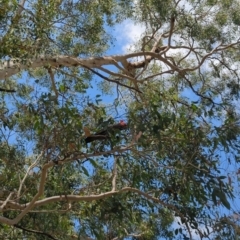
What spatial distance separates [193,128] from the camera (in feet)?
17.3

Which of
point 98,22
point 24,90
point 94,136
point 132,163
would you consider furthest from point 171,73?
point 94,136

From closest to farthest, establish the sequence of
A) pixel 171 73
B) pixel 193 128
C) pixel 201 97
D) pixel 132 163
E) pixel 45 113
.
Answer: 1. pixel 45 113
2. pixel 193 128
3. pixel 132 163
4. pixel 201 97
5. pixel 171 73

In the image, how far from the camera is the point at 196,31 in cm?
798

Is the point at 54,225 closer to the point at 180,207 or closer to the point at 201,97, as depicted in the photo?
the point at 180,207

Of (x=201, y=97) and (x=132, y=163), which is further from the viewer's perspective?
(x=201, y=97)

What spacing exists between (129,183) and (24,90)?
252 cm

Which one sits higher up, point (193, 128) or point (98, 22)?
point (98, 22)

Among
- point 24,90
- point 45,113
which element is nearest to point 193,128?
point 45,113

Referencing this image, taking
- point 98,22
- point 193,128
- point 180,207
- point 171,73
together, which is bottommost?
point 180,207

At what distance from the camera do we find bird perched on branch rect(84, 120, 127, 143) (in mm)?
4789

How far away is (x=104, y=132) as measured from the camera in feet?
16.0

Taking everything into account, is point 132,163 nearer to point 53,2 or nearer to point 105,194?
point 105,194

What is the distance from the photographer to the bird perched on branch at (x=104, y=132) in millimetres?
4789

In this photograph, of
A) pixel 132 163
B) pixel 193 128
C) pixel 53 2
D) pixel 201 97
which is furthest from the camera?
pixel 201 97
